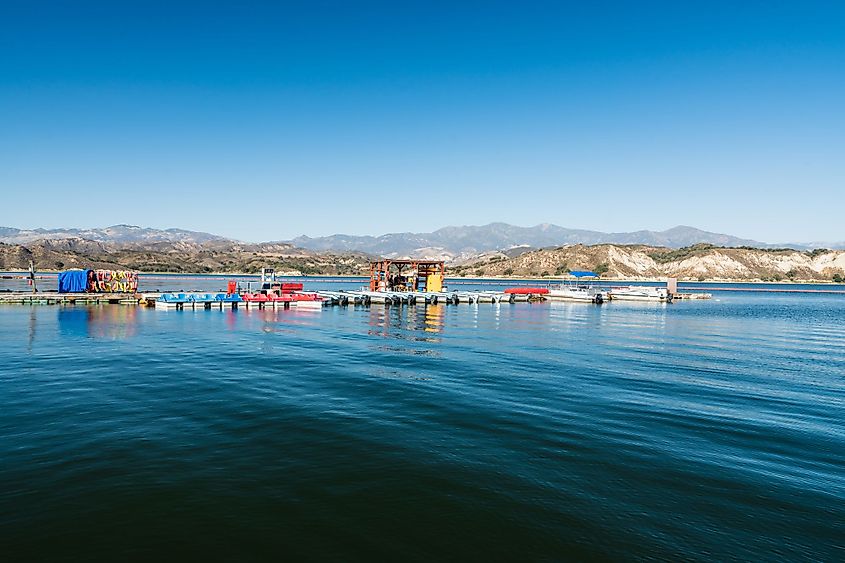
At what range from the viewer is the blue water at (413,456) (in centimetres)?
1276

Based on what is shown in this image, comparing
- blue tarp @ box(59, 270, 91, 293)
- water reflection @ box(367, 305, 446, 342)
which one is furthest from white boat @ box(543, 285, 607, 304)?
blue tarp @ box(59, 270, 91, 293)

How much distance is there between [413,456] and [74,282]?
288 ft

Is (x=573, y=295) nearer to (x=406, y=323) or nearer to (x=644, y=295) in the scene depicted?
(x=644, y=295)

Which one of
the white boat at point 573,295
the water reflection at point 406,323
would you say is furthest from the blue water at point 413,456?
the white boat at point 573,295

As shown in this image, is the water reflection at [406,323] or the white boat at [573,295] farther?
the white boat at [573,295]

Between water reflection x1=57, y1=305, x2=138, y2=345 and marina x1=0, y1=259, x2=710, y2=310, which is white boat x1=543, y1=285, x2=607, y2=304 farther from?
water reflection x1=57, y1=305, x2=138, y2=345

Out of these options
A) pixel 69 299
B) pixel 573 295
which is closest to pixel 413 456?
pixel 69 299

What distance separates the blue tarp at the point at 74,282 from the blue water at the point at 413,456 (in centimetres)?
5066

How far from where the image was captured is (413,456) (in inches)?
710

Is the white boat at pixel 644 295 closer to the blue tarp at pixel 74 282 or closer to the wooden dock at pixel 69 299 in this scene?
the wooden dock at pixel 69 299

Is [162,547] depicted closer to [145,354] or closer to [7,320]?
[145,354]

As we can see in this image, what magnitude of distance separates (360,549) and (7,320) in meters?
63.4

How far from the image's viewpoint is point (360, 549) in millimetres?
12188

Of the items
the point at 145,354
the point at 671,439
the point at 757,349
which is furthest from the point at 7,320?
the point at 757,349
